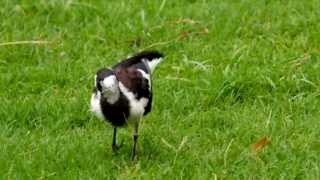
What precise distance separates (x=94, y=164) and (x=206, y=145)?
2.46 ft

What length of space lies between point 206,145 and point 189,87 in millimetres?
920

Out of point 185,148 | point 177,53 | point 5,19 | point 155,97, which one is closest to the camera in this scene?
point 185,148

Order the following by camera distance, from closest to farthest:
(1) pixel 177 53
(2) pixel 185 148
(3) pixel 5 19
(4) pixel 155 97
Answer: (2) pixel 185 148
(4) pixel 155 97
(1) pixel 177 53
(3) pixel 5 19

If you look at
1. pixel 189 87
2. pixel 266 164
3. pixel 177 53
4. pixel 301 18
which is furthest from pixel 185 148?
pixel 301 18

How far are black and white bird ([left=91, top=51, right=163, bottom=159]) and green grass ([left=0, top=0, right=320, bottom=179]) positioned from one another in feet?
1.16

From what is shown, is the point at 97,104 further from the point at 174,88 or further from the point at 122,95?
the point at 174,88

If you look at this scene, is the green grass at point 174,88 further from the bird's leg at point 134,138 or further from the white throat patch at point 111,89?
the white throat patch at point 111,89

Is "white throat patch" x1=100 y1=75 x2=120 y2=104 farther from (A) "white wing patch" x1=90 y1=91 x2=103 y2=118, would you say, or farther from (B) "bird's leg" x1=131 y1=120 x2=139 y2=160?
(B) "bird's leg" x1=131 y1=120 x2=139 y2=160

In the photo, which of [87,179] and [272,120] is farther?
[272,120]

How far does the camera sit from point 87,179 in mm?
5520

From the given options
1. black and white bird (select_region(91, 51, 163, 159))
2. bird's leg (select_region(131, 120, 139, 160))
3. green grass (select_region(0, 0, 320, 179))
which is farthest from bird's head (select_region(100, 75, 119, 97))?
green grass (select_region(0, 0, 320, 179))

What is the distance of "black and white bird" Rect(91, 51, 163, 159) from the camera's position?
5.28 meters

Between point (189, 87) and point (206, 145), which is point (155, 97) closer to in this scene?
point (189, 87)

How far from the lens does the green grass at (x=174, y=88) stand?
575 centimetres
